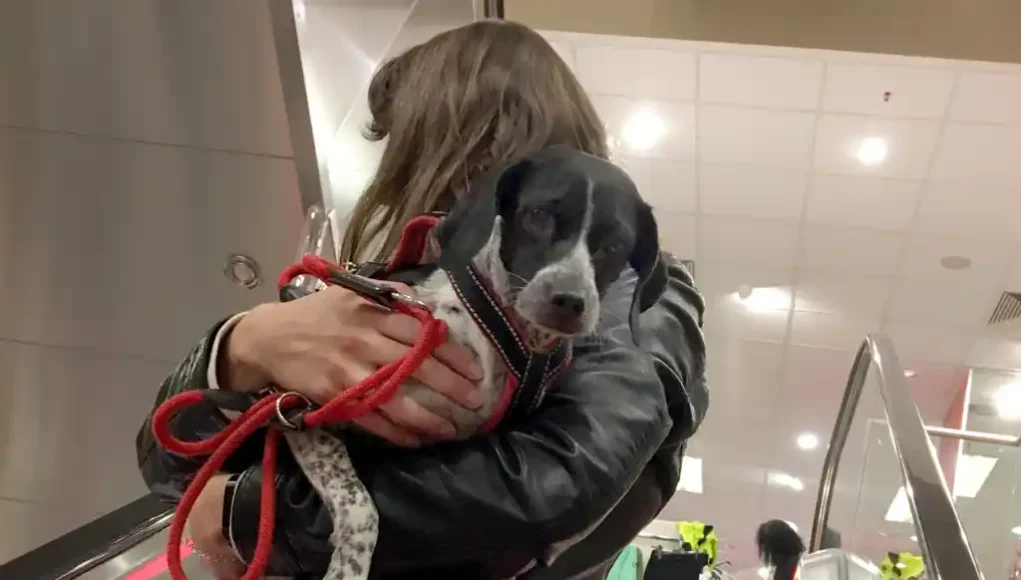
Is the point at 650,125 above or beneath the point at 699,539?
above

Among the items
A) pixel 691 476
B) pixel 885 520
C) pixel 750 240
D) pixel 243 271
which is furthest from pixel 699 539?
pixel 691 476

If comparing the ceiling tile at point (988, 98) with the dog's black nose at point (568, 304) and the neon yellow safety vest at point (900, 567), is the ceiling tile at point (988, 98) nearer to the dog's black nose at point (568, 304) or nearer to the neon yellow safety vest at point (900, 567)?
the neon yellow safety vest at point (900, 567)

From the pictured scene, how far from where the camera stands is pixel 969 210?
150 inches

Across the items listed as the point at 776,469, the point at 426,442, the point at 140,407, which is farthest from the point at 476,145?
the point at 776,469

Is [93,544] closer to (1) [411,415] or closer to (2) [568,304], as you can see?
(1) [411,415]

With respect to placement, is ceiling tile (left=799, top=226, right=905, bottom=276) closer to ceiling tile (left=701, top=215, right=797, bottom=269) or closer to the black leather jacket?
ceiling tile (left=701, top=215, right=797, bottom=269)

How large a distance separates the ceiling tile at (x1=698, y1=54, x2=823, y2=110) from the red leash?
2604 mm

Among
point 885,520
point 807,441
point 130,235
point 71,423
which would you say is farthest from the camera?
point 807,441

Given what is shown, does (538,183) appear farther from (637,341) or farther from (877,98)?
(877,98)

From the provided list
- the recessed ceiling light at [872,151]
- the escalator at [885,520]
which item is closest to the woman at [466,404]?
the escalator at [885,520]

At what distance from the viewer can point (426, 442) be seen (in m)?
0.74

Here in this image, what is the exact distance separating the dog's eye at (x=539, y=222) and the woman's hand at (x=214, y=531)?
1.10ft

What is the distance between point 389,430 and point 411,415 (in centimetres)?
3

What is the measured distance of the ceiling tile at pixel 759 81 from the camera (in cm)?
310
